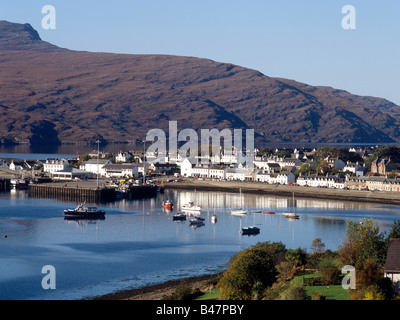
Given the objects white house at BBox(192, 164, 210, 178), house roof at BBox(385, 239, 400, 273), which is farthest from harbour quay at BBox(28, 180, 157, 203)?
house roof at BBox(385, 239, 400, 273)

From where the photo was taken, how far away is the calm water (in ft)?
89.9

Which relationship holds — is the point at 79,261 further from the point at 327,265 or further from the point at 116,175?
the point at 116,175

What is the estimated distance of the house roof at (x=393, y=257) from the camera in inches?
742

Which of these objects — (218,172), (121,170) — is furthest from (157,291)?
(121,170)

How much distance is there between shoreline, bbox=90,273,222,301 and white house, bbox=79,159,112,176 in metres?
54.9

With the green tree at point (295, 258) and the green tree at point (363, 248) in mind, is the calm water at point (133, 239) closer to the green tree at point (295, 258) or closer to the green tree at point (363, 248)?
the green tree at point (295, 258)

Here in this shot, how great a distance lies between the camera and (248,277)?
21500 millimetres

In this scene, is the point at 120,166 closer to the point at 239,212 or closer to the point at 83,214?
the point at 83,214

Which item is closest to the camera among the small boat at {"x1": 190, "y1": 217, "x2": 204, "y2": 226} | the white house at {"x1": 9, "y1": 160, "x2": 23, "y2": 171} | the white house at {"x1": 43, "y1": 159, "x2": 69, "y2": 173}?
the small boat at {"x1": 190, "y1": 217, "x2": 204, "y2": 226}

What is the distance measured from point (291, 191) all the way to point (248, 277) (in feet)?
138

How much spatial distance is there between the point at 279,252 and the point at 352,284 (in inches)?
292

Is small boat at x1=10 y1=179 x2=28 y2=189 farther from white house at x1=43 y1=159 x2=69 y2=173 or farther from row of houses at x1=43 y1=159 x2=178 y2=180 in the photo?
white house at x1=43 y1=159 x2=69 y2=173

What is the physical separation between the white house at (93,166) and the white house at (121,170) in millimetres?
676

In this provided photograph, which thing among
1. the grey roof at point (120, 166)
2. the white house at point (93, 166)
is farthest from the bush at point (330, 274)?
the white house at point (93, 166)
